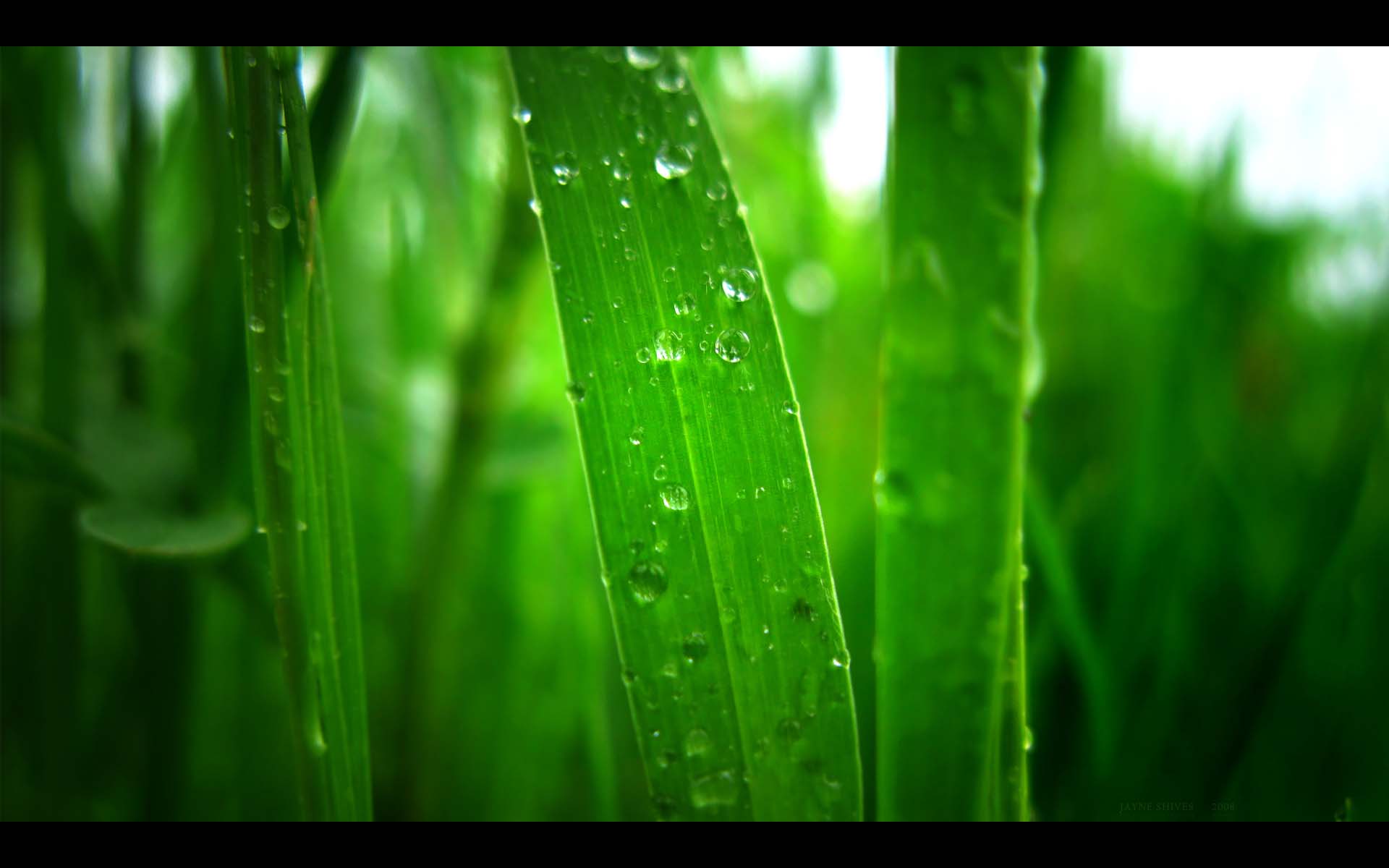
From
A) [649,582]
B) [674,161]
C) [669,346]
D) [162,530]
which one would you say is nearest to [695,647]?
[649,582]

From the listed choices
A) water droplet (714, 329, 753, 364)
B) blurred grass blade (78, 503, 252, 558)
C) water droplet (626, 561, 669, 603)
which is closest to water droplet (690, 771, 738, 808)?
water droplet (626, 561, 669, 603)

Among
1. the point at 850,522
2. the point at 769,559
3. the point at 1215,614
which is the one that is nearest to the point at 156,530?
the point at 769,559

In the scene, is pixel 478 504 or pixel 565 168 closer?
pixel 565 168

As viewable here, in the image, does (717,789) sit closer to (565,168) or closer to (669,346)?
(669,346)

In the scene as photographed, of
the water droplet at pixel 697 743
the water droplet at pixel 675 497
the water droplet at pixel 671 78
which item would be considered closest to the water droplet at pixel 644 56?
the water droplet at pixel 671 78

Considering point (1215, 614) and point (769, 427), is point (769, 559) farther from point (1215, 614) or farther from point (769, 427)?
point (1215, 614)

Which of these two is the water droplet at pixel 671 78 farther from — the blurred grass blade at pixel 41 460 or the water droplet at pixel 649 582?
the blurred grass blade at pixel 41 460
